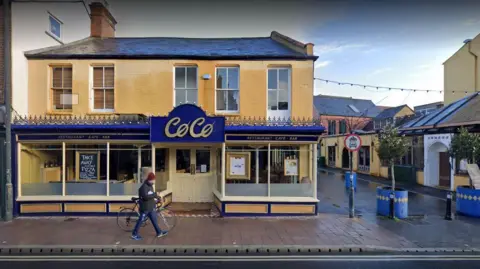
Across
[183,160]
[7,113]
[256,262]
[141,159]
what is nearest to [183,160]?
[183,160]

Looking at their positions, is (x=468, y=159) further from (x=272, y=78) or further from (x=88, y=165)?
(x=88, y=165)

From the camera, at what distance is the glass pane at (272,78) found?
35.7 ft

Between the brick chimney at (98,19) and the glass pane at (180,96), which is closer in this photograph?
the glass pane at (180,96)

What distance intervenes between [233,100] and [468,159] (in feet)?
29.8

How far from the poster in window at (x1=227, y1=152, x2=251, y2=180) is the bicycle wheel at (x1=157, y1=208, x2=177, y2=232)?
2.37 meters

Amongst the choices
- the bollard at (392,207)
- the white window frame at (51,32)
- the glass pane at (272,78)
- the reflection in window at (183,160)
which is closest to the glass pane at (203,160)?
the reflection in window at (183,160)

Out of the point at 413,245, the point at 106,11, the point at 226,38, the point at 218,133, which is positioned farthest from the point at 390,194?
the point at 106,11

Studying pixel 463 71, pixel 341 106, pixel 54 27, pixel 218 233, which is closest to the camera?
pixel 218 233

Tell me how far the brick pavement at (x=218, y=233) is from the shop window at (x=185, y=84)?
4.21 meters

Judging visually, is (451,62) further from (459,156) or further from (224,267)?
(224,267)

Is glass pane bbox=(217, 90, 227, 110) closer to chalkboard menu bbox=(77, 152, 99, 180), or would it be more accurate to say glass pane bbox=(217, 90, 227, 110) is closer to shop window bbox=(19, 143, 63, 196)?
chalkboard menu bbox=(77, 152, 99, 180)

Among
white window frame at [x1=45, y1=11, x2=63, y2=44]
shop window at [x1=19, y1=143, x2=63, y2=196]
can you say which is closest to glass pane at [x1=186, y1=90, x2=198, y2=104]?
shop window at [x1=19, y1=143, x2=63, y2=196]

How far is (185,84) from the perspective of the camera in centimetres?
1092

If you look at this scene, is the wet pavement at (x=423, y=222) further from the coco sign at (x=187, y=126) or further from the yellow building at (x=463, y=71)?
the yellow building at (x=463, y=71)
